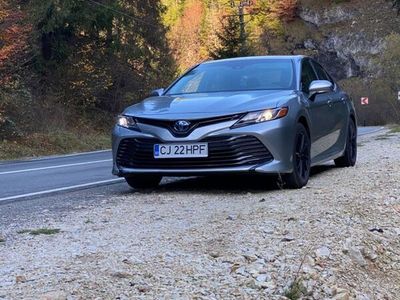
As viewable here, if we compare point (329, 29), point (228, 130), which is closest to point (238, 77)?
point (228, 130)

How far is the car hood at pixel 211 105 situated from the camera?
6.42 metres

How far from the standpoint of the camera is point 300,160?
271 inches

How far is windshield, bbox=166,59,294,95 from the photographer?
24.3 feet

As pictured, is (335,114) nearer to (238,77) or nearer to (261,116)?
(238,77)

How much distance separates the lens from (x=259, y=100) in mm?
6566

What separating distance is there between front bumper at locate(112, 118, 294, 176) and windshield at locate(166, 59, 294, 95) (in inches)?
37.1

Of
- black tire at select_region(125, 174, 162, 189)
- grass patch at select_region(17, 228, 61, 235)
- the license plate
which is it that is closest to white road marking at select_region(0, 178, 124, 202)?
black tire at select_region(125, 174, 162, 189)

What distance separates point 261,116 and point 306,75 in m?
1.81

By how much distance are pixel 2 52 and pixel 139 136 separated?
17093 mm

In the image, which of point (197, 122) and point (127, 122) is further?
point (127, 122)

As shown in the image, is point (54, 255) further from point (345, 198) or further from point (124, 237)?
point (345, 198)

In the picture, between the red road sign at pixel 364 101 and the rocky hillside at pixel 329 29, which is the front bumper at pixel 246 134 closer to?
the red road sign at pixel 364 101

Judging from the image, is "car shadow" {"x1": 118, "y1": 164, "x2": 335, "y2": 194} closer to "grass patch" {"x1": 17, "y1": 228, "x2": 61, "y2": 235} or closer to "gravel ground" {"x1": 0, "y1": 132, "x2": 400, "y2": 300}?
"gravel ground" {"x1": 0, "y1": 132, "x2": 400, "y2": 300}

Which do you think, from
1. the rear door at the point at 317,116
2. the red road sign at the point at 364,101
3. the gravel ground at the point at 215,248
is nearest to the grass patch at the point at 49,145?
the rear door at the point at 317,116
